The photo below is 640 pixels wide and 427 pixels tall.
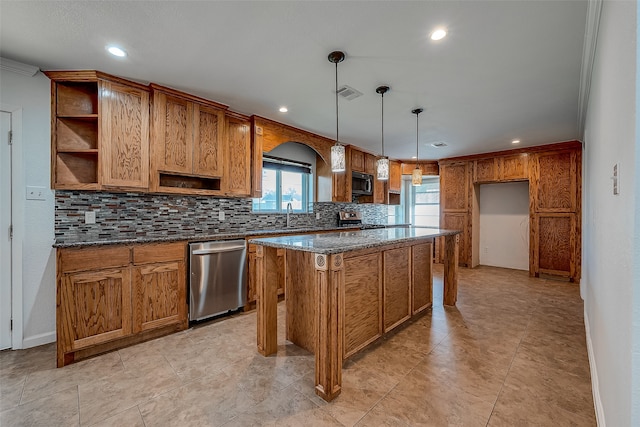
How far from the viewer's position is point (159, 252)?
2539 mm

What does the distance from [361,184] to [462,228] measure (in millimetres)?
2381

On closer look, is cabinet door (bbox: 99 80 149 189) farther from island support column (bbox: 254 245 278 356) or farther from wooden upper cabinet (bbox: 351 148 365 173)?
wooden upper cabinet (bbox: 351 148 365 173)

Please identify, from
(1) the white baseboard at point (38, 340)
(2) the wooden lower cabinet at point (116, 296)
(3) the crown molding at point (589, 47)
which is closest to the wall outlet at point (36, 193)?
(2) the wooden lower cabinet at point (116, 296)

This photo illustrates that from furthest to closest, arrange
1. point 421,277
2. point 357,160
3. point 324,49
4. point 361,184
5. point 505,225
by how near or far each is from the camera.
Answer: point 505,225 → point 361,184 → point 357,160 → point 421,277 → point 324,49

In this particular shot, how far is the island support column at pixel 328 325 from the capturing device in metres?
1.69

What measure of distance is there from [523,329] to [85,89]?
15.9 ft

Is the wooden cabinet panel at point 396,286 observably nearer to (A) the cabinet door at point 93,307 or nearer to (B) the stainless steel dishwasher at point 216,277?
(B) the stainless steel dishwasher at point 216,277

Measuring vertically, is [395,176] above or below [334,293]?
above

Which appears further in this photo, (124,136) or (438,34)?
(124,136)

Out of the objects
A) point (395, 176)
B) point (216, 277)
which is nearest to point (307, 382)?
point (216, 277)

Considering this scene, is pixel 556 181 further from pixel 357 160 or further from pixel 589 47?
pixel 589 47

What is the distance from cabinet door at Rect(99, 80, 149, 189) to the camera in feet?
8.04

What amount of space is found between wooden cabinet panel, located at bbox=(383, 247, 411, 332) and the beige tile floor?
0.17m

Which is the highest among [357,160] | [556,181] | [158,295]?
[357,160]
